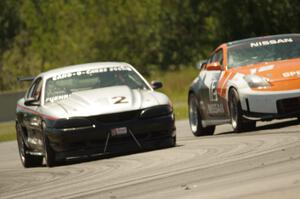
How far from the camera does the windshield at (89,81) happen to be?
14.5 metres

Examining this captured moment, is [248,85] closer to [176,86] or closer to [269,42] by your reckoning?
[269,42]

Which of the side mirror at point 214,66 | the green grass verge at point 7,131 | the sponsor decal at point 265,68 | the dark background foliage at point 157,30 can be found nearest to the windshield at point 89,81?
the side mirror at point 214,66

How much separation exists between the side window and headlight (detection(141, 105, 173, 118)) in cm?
204

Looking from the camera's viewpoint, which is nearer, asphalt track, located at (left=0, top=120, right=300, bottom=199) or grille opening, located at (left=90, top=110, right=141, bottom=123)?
asphalt track, located at (left=0, top=120, right=300, bottom=199)

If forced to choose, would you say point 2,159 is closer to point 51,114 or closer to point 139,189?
point 51,114

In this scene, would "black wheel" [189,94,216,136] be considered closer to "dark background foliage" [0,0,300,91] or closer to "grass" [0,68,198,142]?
"grass" [0,68,198,142]

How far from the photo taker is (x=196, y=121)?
17250 millimetres

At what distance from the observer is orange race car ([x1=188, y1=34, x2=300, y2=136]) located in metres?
14.7

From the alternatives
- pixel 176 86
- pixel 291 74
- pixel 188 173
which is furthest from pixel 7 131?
pixel 188 173

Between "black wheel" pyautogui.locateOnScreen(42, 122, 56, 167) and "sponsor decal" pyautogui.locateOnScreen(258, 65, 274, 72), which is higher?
"sponsor decal" pyautogui.locateOnScreen(258, 65, 274, 72)

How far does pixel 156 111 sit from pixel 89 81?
1579 millimetres

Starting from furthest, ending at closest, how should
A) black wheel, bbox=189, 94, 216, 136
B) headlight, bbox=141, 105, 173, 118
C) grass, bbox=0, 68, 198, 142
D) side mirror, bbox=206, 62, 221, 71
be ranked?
grass, bbox=0, 68, 198, 142 → black wheel, bbox=189, 94, 216, 136 → side mirror, bbox=206, 62, 221, 71 → headlight, bbox=141, 105, 173, 118

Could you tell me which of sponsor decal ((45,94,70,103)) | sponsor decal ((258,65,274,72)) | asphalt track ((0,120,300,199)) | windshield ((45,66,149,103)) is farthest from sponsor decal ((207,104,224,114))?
sponsor decal ((45,94,70,103))

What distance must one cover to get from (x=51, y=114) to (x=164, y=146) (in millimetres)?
1544
